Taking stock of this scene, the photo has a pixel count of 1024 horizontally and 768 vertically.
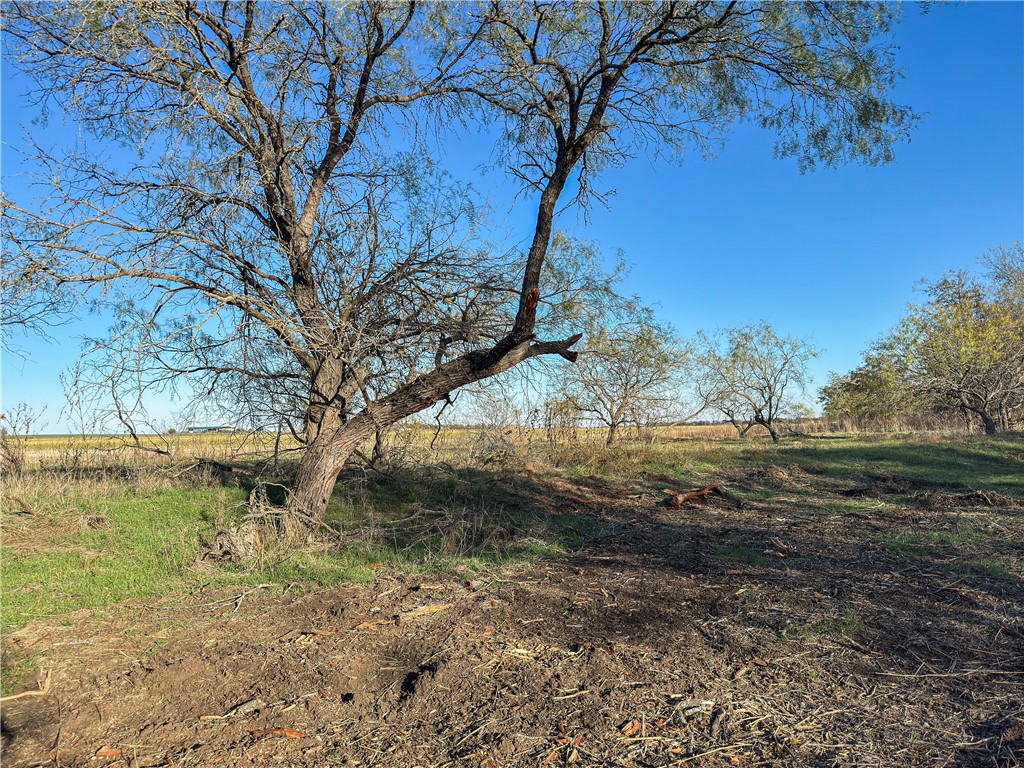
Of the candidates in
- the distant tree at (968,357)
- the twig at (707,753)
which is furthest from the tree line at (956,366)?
the twig at (707,753)

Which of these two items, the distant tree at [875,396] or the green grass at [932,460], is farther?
the distant tree at [875,396]

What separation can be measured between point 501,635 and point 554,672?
0.66 meters

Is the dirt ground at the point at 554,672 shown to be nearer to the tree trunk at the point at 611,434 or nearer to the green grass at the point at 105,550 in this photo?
the green grass at the point at 105,550

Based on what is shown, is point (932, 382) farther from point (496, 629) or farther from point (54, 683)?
point (54, 683)

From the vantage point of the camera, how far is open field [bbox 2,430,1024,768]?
9.43 ft

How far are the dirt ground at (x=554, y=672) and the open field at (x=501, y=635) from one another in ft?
0.06

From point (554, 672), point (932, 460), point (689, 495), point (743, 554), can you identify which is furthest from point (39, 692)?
point (932, 460)

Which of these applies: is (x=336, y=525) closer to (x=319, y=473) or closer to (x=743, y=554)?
(x=319, y=473)

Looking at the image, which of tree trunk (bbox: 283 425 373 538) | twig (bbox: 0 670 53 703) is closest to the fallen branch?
tree trunk (bbox: 283 425 373 538)

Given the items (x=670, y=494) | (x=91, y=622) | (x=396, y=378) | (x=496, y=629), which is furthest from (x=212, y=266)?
(x=670, y=494)

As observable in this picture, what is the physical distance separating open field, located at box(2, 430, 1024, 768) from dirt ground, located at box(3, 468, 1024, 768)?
Answer: 0.06ft

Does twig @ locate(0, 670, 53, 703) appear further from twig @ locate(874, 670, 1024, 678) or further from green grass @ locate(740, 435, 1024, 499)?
green grass @ locate(740, 435, 1024, 499)

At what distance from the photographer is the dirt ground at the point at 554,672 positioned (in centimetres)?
281

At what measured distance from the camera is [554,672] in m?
3.52
